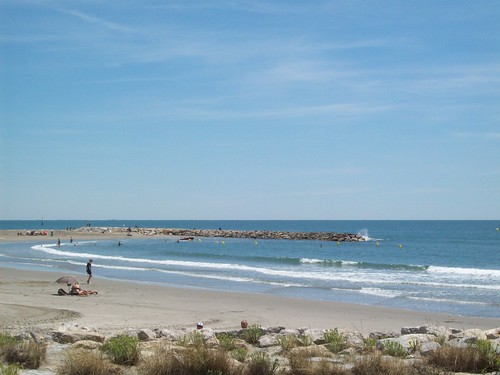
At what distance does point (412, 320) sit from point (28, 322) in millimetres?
11698

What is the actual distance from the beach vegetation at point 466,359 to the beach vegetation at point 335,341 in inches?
64.3

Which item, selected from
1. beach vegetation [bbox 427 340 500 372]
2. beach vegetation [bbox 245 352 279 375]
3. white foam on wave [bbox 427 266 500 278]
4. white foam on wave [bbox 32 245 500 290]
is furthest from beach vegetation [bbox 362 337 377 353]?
white foam on wave [bbox 427 266 500 278]

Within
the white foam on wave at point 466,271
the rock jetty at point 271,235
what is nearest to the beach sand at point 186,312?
the white foam on wave at point 466,271

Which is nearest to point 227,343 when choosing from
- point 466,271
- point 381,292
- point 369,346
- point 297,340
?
point 297,340

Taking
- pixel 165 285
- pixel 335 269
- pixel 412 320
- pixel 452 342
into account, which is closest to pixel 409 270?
pixel 335 269

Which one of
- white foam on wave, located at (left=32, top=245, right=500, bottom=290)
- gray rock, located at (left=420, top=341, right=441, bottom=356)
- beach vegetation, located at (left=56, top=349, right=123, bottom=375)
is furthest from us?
white foam on wave, located at (left=32, top=245, right=500, bottom=290)

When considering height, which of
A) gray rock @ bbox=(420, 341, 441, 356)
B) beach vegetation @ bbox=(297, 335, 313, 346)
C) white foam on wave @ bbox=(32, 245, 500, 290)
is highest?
gray rock @ bbox=(420, 341, 441, 356)

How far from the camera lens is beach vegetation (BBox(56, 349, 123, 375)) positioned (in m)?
8.12

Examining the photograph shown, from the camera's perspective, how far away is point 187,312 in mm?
20984

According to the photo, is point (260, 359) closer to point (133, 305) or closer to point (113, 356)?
point (113, 356)

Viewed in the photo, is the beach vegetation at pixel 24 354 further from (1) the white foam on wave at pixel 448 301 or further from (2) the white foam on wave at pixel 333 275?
(2) the white foam on wave at pixel 333 275

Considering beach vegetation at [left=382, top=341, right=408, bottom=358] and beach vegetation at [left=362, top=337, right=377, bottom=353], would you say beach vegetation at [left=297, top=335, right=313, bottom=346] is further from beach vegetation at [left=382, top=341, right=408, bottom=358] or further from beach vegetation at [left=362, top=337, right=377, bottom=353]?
beach vegetation at [left=382, top=341, right=408, bottom=358]

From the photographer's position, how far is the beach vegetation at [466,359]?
27.9ft

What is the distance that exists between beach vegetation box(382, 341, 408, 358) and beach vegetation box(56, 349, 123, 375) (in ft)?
12.9
